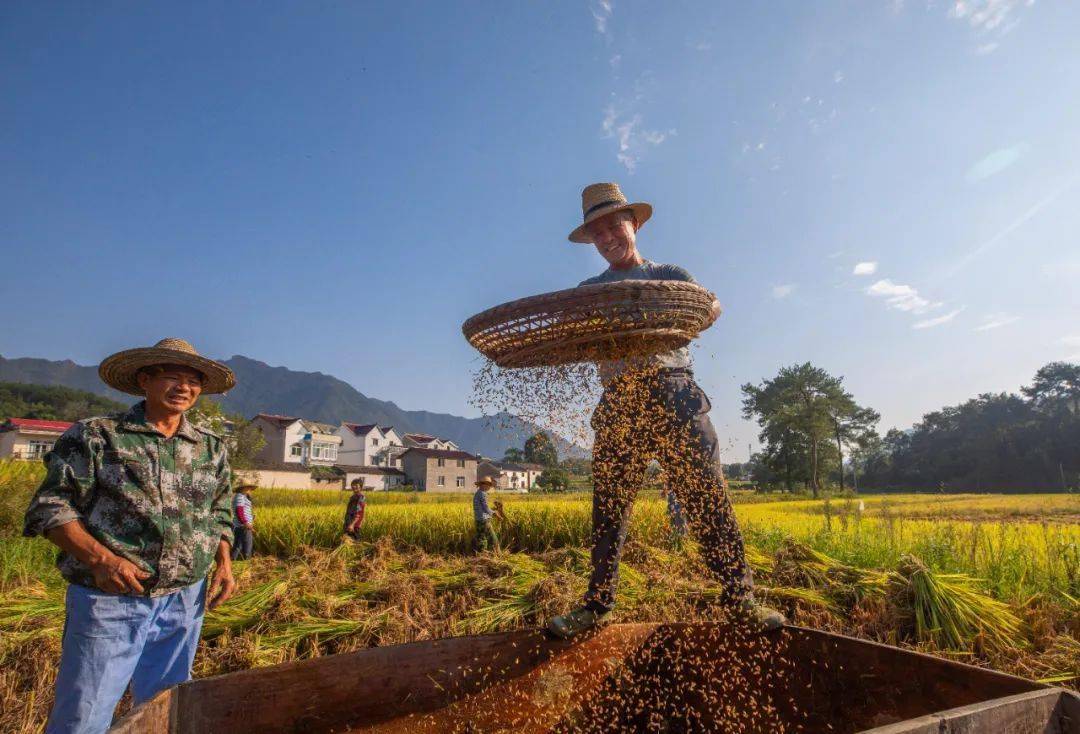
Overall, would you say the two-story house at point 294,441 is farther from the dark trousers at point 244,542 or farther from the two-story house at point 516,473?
the dark trousers at point 244,542

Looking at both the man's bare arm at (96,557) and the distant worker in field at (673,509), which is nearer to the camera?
the man's bare arm at (96,557)

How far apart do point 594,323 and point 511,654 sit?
1.19 meters

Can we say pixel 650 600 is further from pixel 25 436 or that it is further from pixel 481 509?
pixel 25 436

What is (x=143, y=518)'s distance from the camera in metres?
1.96

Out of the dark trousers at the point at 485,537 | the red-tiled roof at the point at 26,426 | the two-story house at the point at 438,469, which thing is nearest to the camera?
the dark trousers at the point at 485,537

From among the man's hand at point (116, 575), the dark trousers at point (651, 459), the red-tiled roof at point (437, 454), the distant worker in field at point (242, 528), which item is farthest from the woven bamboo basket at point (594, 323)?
the red-tiled roof at point (437, 454)

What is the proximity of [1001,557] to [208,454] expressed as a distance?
5163 mm

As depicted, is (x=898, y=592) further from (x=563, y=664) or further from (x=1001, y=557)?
(x=563, y=664)

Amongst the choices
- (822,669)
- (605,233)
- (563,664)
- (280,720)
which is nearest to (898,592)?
(822,669)

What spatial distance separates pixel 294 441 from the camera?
161 feet

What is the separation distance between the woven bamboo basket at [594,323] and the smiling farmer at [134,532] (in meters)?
1.30

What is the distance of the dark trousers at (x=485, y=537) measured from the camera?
704 centimetres

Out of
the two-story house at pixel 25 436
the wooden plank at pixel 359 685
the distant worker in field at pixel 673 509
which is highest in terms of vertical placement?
the two-story house at pixel 25 436

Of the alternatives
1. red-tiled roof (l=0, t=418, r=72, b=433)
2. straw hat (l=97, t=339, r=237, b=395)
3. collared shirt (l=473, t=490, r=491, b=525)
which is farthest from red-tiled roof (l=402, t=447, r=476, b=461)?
straw hat (l=97, t=339, r=237, b=395)
